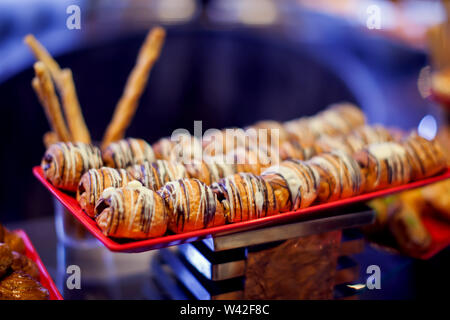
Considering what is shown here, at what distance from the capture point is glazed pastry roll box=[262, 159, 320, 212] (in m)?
1.47

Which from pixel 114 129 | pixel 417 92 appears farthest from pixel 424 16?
pixel 114 129

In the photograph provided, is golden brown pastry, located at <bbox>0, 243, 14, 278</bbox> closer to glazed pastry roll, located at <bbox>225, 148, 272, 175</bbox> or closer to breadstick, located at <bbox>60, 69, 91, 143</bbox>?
breadstick, located at <bbox>60, 69, 91, 143</bbox>

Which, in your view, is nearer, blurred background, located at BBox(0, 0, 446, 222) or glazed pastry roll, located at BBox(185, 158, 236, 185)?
glazed pastry roll, located at BBox(185, 158, 236, 185)

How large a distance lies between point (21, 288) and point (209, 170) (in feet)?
2.24

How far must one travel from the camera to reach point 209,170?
5.30 feet

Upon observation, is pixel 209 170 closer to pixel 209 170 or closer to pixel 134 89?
pixel 209 170

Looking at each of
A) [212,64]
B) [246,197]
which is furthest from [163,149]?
[212,64]

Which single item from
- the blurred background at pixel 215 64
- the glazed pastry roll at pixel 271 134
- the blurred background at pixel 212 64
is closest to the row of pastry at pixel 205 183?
the glazed pastry roll at pixel 271 134

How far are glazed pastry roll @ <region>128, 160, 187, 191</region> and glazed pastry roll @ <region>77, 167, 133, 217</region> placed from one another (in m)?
0.05

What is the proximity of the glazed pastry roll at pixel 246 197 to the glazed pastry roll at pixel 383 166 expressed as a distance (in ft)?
1.49

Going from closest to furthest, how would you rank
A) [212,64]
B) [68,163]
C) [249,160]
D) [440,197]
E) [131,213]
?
[131,213]
[68,163]
[249,160]
[440,197]
[212,64]

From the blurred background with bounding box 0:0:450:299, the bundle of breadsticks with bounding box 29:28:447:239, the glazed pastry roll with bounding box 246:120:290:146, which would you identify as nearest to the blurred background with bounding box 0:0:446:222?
the blurred background with bounding box 0:0:450:299

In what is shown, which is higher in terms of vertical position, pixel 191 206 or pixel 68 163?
pixel 68 163

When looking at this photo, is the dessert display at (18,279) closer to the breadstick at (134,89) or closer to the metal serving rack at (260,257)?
the metal serving rack at (260,257)
